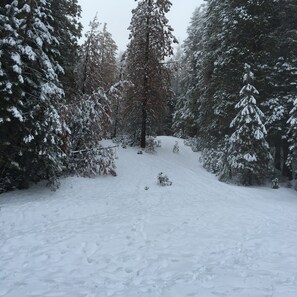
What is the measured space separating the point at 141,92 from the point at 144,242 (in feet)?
52.6

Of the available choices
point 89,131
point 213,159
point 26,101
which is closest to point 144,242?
point 26,101

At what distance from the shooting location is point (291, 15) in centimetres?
1778

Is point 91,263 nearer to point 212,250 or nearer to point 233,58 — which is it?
point 212,250

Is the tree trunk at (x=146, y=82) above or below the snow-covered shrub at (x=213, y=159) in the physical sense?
above

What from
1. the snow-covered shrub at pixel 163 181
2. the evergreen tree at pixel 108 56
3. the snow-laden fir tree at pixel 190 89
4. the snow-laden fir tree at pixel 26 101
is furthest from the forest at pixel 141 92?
the evergreen tree at pixel 108 56

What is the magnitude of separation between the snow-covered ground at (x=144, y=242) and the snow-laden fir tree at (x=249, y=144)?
219cm

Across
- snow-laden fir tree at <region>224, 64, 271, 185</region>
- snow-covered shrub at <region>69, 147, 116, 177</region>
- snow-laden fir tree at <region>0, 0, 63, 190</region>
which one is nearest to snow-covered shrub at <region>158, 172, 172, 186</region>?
snow-covered shrub at <region>69, 147, 116, 177</region>

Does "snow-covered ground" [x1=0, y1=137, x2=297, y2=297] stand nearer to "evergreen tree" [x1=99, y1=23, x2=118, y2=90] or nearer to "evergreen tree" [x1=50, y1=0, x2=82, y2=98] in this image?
"evergreen tree" [x1=50, y1=0, x2=82, y2=98]

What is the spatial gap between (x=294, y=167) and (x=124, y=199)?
8.54 m

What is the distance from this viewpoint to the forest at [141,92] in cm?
1151

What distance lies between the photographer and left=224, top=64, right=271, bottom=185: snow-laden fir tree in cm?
1610

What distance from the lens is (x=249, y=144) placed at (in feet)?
53.5

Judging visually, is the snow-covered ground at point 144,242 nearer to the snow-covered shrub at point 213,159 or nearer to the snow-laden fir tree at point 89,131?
the snow-laden fir tree at point 89,131

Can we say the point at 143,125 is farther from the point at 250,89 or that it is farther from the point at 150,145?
the point at 250,89
